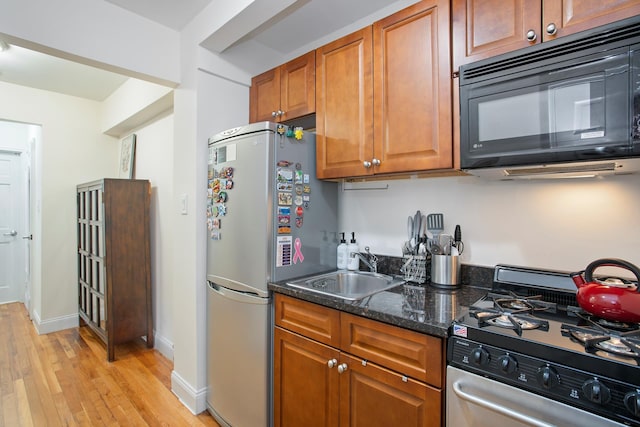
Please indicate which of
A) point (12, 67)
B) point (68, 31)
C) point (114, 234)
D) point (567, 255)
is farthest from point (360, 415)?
point (12, 67)

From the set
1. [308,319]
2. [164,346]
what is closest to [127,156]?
[164,346]

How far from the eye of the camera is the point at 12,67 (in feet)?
9.57

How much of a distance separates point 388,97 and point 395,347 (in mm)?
1139

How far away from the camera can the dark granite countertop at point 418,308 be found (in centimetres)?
116

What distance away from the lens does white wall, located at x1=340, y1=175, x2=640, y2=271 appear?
1314mm

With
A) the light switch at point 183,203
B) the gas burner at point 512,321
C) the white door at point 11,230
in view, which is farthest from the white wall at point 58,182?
the gas burner at point 512,321

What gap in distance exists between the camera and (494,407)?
0.98 m

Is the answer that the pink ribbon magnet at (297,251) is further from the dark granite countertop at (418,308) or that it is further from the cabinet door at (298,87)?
the cabinet door at (298,87)

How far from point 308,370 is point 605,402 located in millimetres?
1071

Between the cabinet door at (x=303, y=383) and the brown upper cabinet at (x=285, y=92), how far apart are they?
1310mm

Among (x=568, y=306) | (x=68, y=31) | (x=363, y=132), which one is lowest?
(x=568, y=306)

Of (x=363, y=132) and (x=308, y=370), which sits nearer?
(x=308, y=370)

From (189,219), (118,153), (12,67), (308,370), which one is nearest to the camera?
(308,370)

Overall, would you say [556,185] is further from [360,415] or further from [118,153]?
[118,153]
